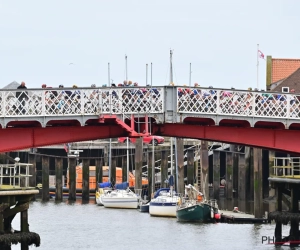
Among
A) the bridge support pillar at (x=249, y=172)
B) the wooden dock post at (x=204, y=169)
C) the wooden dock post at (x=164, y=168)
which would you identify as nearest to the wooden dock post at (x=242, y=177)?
the bridge support pillar at (x=249, y=172)

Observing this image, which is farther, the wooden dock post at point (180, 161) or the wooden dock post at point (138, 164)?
the wooden dock post at point (138, 164)

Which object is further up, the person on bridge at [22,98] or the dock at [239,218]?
the person on bridge at [22,98]

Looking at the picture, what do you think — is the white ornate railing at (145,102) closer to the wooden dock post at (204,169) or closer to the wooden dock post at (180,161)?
the wooden dock post at (204,169)

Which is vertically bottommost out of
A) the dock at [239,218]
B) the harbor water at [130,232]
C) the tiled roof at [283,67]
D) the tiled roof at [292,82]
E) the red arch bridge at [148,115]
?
the harbor water at [130,232]

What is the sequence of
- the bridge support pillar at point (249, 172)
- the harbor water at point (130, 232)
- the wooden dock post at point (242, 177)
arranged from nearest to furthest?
the harbor water at point (130, 232) → the bridge support pillar at point (249, 172) → the wooden dock post at point (242, 177)

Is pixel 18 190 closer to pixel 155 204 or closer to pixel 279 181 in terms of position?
pixel 279 181

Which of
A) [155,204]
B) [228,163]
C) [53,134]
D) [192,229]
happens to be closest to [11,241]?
[53,134]

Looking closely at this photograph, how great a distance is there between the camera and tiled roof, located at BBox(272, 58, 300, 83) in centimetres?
10906

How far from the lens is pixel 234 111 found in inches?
2336

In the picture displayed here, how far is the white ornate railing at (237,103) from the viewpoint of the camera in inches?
2307

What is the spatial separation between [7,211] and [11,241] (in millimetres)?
1711

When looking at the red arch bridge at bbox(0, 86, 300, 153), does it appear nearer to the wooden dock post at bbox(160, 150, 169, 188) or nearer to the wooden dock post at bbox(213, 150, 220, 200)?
the wooden dock post at bbox(213, 150, 220, 200)

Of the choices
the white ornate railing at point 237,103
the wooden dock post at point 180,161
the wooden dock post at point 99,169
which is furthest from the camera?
the wooden dock post at point 99,169

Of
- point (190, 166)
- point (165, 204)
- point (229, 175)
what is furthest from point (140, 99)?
point (229, 175)
